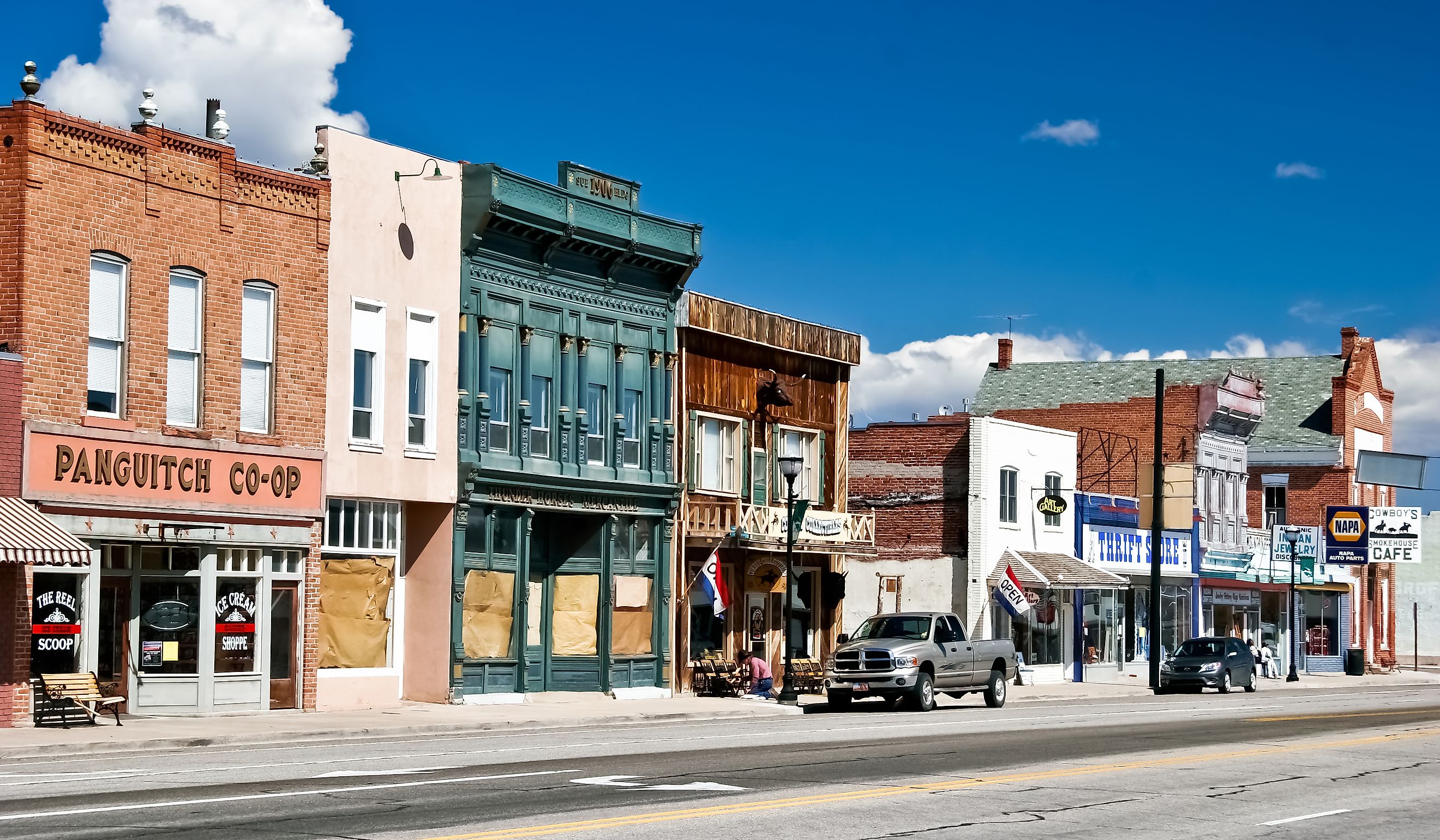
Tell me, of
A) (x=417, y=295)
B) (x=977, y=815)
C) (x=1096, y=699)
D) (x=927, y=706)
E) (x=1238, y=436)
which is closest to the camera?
(x=977, y=815)

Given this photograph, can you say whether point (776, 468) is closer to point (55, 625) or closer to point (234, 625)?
point (234, 625)

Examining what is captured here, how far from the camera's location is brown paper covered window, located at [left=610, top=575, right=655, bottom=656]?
35.1m

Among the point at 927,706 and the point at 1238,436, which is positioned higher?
the point at 1238,436

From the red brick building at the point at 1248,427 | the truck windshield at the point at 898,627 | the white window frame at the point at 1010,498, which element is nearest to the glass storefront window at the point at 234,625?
the truck windshield at the point at 898,627

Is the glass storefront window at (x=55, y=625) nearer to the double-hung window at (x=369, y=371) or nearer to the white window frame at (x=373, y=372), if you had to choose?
the white window frame at (x=373, y=372)

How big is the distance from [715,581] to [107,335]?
47.2ft

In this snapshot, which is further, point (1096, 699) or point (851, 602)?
point (851, 602)

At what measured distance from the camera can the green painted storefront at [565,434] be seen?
31.9 m

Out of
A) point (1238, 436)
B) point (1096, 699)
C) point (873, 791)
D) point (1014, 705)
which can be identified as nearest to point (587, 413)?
point (1014, 705)

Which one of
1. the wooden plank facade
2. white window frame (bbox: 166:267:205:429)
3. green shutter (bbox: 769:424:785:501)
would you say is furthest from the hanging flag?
white window frame (bbox: 166:267:205:429)

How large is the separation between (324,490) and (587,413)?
7.15 metres

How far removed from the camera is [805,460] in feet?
137

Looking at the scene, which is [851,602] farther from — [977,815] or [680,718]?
[977,815]

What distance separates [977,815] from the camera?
49.0ft
